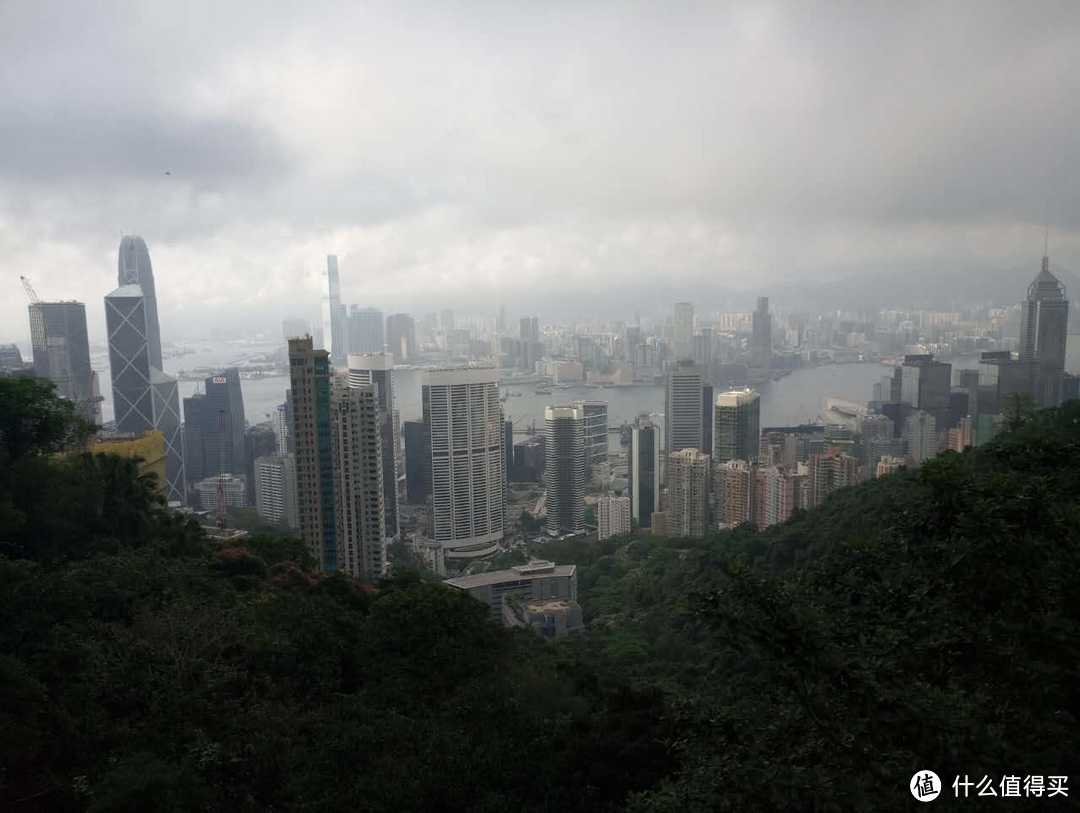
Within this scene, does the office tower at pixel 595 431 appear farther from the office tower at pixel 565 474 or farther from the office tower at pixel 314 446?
the office tower at pixel 314 446

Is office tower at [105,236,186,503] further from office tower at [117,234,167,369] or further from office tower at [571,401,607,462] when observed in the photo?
office tower at [571,401,607,462]

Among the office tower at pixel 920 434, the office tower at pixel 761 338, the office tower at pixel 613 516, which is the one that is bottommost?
the office tower at pixel 613 516

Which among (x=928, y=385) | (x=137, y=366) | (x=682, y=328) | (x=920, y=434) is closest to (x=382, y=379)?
(x=137, y=366)

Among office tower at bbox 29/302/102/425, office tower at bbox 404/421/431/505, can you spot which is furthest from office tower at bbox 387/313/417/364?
office tower at bbox 29/302/102/425

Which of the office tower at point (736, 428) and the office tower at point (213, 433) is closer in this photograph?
the office tower at point (736, 428)

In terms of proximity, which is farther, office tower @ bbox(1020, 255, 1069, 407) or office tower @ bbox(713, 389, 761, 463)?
office tower @ bbox(713, 389, 761, 463)

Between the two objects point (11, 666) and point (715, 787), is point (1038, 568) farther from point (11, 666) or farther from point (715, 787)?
point (11, 666)

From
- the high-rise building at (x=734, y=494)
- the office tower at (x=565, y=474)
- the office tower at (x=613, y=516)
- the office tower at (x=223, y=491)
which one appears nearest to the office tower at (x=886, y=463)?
the high-rise building at (x=734, y=494)

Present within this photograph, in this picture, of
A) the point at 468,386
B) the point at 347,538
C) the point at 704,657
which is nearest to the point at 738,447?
the point at 468,386

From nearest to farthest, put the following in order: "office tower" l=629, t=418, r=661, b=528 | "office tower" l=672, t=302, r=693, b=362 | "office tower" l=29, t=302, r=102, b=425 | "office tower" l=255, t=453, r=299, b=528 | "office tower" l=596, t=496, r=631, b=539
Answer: "office tower" l=596, t=496, r=631, b=539 < "office tower" l=629, t=418, r=661, b=528 < "office tower" l=255, t=453, r=299, b=528 < "office tower" l=29, t=302, r=102, b=425 < "office tower" l=672, t=302, r=693, b=362
